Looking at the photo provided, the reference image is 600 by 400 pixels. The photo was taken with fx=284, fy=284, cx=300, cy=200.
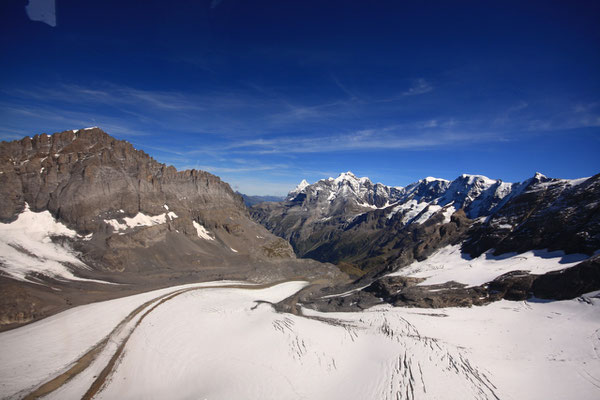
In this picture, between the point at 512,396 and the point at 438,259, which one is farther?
the point at 438,259

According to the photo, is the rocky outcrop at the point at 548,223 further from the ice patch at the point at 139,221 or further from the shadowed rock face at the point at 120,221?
the ice patch at the point at 139,221

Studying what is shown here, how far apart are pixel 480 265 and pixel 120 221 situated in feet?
381

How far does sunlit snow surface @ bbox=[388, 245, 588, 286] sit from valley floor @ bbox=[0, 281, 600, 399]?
11392 millimetres

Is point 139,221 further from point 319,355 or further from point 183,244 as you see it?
point 319,355

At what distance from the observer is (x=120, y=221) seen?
106812 mm

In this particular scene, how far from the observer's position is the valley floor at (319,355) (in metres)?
27.9

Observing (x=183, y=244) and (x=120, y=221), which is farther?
(x=183, y=244)

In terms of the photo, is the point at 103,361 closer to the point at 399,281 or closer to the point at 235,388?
the point at 235,388

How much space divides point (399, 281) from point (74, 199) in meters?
109

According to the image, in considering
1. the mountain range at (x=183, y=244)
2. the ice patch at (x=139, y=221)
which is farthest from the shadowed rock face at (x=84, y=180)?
the ice patch at (x=139, y=221)

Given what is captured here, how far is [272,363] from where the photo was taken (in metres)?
35.2

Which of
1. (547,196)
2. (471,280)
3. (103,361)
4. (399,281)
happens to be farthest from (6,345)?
(547,196)

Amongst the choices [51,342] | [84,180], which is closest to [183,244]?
[84,180]

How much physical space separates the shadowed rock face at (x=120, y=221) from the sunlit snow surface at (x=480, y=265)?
182 feet
